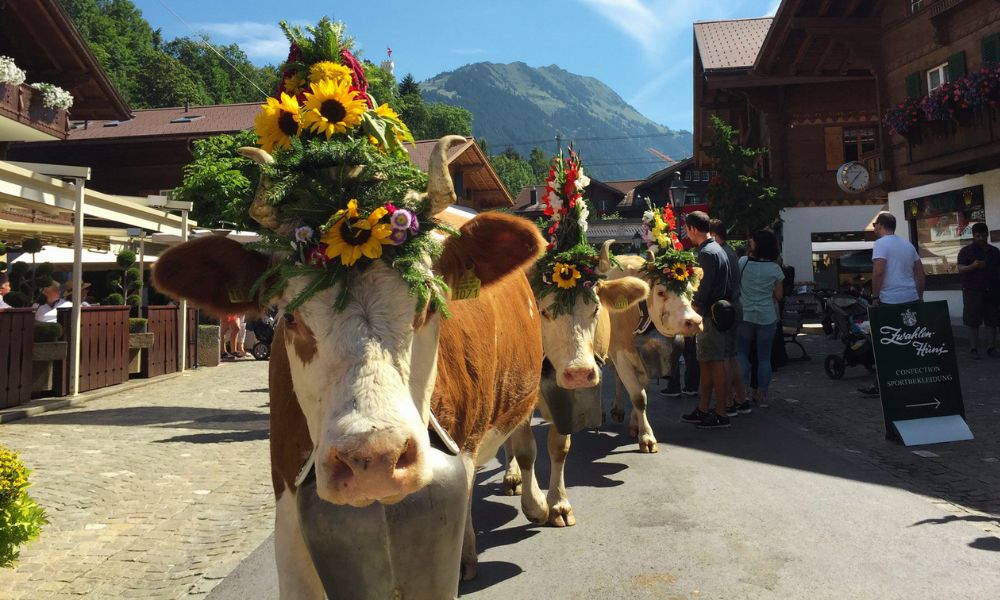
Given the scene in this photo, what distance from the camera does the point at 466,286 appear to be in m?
2.54

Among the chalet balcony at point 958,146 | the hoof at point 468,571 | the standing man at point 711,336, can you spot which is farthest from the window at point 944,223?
the hoof at point 468,571

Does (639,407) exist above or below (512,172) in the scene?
below

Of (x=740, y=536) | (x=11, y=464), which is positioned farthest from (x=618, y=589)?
(x=11, y=464)

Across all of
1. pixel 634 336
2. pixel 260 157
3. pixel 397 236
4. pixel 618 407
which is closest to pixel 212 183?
pixel 618 407

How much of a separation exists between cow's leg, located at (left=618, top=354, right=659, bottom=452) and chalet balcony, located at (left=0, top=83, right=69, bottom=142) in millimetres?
14321

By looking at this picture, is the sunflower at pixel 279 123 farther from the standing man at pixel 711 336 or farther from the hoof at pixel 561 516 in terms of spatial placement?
the standing man at pixel 711 336

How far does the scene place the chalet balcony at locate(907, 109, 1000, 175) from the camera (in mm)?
14977

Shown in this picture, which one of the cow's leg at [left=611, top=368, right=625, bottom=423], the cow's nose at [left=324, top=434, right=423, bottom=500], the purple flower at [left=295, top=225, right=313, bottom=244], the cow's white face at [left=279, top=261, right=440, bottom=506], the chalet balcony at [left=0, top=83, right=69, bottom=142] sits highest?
the chalet balcony at [left=0, top=83, right=69, bottom=142]

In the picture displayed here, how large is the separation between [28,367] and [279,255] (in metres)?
9.52

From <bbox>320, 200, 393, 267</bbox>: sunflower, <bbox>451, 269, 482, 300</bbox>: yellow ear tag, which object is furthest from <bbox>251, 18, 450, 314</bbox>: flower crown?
<bbox>451, 269, 482, 300</bbox>: yellow ear tag

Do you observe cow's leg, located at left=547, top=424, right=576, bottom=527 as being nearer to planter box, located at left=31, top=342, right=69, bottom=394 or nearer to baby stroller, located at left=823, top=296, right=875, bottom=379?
baby stroller, located at left=823, top=296, right=875, bottom=379

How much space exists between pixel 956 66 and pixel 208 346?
18768 millimetres

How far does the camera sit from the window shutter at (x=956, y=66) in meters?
16.9

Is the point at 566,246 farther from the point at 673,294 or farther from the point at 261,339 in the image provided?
the point at 261,339
